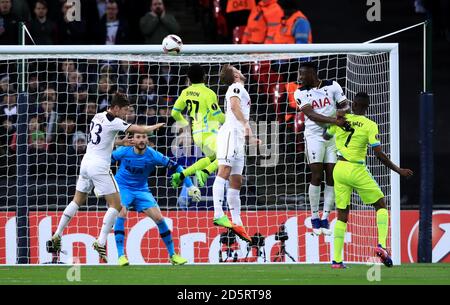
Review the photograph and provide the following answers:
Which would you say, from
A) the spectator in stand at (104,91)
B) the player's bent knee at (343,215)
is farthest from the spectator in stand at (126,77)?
the player's bent knee at (343,215)

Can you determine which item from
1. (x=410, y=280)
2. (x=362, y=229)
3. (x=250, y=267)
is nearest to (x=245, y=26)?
(x=362, y=229)

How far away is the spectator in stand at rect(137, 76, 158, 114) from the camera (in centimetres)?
1783

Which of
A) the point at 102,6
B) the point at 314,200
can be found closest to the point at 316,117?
the point at 314,200

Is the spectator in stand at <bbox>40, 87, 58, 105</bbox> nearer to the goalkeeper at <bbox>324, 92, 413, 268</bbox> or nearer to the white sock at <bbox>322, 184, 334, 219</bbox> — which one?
the white sock at <bbox>322, 184, 334, 219</bbox>

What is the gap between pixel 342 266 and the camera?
14805mm

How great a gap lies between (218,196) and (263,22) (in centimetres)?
597

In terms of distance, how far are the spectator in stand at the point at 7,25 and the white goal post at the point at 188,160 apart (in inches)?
89.4

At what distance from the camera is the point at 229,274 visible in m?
14.0

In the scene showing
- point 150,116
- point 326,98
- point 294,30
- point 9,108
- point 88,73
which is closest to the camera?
point 326,98

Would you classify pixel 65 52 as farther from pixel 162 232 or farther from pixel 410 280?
pixel 410 280

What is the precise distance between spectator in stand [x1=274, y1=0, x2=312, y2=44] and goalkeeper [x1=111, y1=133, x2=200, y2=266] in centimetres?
469

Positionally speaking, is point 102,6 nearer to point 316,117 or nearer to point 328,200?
point 328,200

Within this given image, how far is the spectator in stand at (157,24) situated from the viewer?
70.8 feet

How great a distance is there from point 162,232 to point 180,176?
28.5 inches
